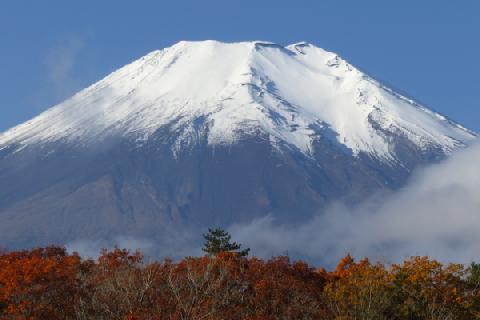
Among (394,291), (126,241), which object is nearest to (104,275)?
(394,291)

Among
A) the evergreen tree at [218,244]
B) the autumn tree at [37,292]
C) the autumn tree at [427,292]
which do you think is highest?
the evergreen tree at [218,244]

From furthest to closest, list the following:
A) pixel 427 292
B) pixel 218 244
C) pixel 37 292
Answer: pixel 218 244 → pixel 427 292 → pixel 37 292

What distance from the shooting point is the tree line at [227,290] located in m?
34.2

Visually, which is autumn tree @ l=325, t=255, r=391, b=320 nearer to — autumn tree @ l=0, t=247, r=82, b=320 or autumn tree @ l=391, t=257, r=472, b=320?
autumn tree @ l=391, t=257, r=472, b=320

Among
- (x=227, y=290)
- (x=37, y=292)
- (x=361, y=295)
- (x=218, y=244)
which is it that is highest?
(x=218, y=244)

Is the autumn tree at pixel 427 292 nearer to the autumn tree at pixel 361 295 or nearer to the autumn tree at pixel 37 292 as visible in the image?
the autumn tree at pixel 361 295

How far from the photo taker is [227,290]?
1476 inches

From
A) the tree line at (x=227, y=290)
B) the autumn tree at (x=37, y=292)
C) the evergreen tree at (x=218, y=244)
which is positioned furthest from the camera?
the evergreen tree at (x=218, y=244)

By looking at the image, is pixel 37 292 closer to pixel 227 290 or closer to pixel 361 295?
pixel 227 290

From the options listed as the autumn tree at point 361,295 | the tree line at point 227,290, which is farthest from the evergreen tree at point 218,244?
the autumn tree at point 361,295

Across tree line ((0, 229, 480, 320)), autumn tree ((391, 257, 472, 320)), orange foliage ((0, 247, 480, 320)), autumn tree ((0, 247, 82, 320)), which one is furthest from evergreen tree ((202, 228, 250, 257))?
autumn tree ((0, 247, 82, 320))

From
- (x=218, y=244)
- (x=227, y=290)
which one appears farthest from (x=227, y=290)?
(x=218, y=244)

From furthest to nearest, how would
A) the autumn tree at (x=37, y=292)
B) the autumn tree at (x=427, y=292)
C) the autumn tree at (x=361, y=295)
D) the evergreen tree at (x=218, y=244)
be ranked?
1. the evergreen tree at (x=218, y=244)
2. the autumn tree at (x=427, y=292)
3. the autumn tree at (x=361, y=295)
4. the autumn tree at (x=37, y=292)

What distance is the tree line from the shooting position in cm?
3422
